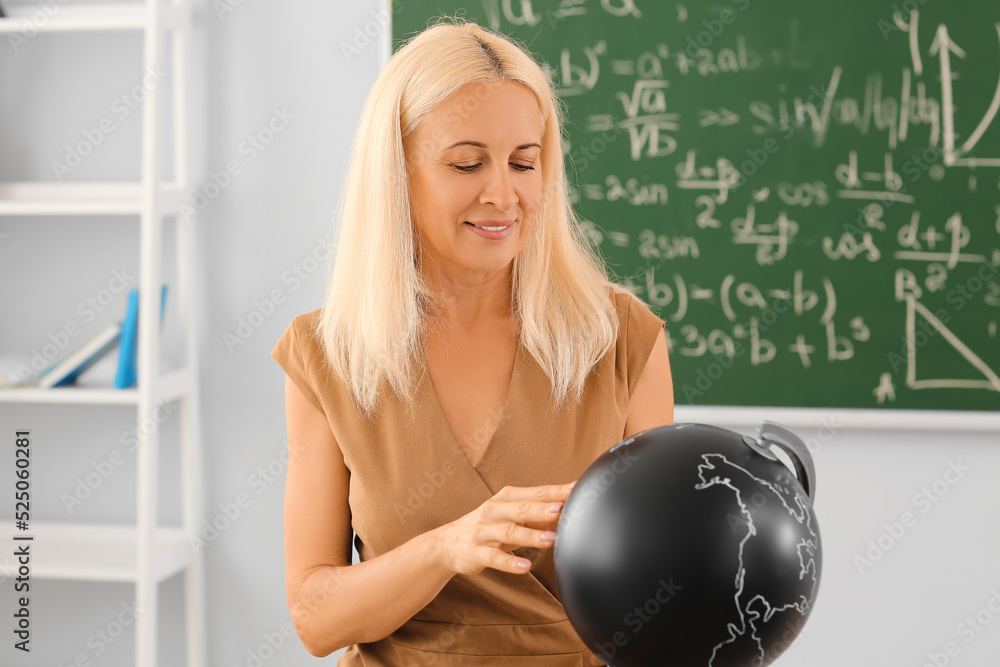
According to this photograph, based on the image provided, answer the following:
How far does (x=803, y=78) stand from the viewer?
1.98m

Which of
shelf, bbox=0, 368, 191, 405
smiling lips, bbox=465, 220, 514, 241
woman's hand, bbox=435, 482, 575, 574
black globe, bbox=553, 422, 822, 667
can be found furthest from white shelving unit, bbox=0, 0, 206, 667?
black globe, bbox=553, 422, 822, 667

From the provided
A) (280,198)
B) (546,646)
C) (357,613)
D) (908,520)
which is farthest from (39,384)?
(908,520)

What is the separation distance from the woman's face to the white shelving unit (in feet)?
3.50

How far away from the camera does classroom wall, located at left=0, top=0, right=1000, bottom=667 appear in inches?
79.8

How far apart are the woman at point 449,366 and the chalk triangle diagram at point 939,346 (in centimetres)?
97

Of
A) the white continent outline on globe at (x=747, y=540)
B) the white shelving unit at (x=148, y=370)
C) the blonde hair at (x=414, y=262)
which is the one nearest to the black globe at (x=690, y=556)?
the white continent outline on globe at (x=747, y=540)

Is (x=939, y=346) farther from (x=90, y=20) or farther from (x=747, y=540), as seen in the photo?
(x=90, y=20)

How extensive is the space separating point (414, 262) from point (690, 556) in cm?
67

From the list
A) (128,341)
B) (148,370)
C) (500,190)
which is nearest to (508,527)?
(500,190)

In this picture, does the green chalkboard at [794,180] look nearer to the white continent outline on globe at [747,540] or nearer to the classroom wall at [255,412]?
the classroom wall at [255,412]

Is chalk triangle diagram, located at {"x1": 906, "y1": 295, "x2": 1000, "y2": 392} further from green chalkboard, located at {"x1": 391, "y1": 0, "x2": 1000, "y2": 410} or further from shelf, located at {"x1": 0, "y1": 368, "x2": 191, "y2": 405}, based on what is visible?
shelf, located at {"x1": 0, "y1": 368, "x2": 191, "y2": 405}

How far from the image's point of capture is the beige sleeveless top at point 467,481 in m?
1.14

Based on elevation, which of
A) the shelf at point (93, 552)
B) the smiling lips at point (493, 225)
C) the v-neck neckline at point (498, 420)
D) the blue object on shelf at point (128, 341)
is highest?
the smiling lips at point (493, 225)

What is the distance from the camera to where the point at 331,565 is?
1.20 m
